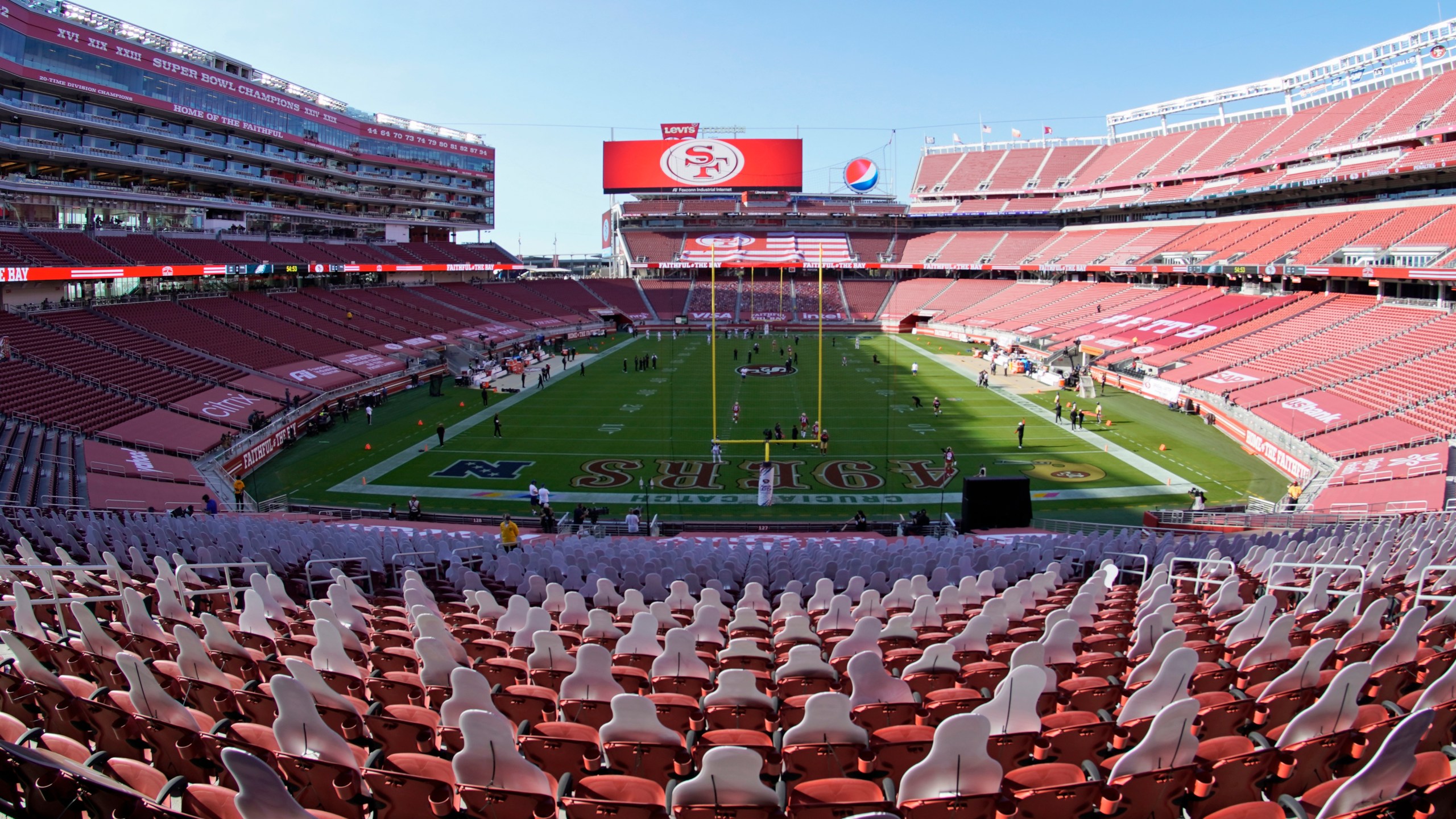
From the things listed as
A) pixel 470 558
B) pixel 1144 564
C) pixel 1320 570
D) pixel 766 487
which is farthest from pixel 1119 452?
pixel 470 558

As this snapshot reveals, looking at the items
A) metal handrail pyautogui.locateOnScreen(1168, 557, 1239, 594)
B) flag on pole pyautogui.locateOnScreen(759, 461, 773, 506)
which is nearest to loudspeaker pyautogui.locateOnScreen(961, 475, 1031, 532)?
flag on pole pyautogui.locateOnScreen(759, 461, 773, 506)

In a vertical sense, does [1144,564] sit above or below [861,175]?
below

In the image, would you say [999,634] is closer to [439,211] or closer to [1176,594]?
[1176,594]

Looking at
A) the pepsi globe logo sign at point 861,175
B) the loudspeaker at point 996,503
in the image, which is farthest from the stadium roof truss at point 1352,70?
the loudspeaker at point 996,503

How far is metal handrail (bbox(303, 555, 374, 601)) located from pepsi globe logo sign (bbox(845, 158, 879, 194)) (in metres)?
81.0

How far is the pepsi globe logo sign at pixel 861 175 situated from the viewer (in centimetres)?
8688

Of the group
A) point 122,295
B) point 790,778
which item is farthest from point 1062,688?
point 122,295

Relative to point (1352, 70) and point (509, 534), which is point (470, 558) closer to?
point (509, 534)

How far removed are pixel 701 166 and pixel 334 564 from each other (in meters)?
71.3

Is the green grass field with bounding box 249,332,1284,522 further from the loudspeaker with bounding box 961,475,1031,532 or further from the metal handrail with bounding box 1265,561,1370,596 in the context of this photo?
the metal handrail with bounding box 1265,561,1370,596

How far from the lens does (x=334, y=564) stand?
41.6ft

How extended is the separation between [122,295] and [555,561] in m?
36.6

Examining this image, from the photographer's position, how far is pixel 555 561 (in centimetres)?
1290

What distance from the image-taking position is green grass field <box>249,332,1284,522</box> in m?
23.2
